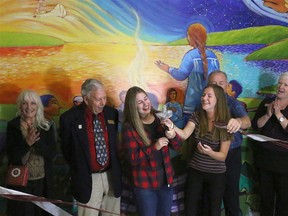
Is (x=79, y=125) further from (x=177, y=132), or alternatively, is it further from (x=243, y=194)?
(x=243, y=194)

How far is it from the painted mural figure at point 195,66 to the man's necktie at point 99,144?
1001mm

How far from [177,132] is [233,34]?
133 centimetres

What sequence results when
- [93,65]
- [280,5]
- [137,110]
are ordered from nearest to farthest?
[137,110], [93,65], [280,5]

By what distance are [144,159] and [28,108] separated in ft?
Result: 3.39

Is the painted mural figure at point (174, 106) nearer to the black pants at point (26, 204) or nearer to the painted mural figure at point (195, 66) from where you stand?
the painted mural figure at point (195, 66)

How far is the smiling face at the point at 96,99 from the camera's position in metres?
2.95

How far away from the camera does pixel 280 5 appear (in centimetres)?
382

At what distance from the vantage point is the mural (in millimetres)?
3480

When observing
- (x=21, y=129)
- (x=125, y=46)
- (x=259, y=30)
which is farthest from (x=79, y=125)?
(x=259, y=30)

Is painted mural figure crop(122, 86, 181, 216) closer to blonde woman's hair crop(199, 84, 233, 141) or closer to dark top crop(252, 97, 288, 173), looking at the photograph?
blonde woman's hair crop(199, 84, 233, 141)

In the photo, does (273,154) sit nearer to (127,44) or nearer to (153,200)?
(153,200)

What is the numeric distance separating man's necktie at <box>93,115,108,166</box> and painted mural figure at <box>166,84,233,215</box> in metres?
0.62

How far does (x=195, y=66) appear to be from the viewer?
375cm

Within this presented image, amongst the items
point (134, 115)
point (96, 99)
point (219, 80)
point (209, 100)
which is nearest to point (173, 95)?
point (219, 80)
